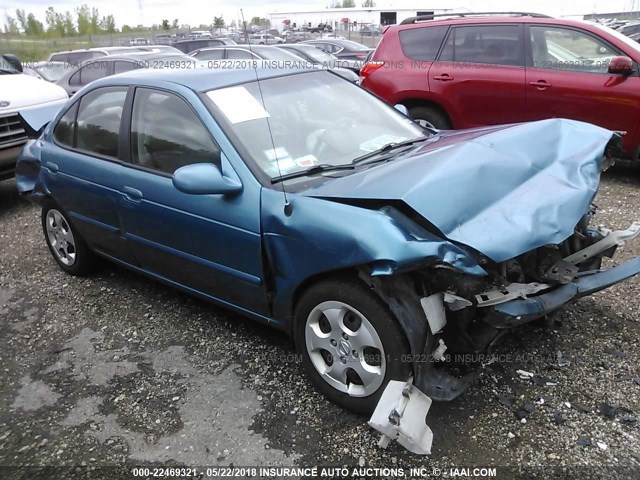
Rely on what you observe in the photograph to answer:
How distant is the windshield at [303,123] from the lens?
3.09m

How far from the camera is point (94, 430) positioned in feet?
9.36

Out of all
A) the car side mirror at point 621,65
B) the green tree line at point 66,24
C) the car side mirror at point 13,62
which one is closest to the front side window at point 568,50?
the car side mirror at point 621,65

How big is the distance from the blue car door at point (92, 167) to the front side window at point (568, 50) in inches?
185

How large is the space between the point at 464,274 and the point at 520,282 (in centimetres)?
46

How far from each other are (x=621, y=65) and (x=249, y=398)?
5.09m

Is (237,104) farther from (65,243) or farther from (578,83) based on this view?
(578,83)

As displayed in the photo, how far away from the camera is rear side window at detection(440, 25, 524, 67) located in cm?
643

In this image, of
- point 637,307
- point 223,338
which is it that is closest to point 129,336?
point 223,338

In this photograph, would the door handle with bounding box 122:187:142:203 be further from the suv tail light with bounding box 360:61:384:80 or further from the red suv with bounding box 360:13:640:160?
the suv tail light with bounding box 360:61:384:80

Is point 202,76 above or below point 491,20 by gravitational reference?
below

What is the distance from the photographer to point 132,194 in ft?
11.5

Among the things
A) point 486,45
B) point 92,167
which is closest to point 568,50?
point 486,45

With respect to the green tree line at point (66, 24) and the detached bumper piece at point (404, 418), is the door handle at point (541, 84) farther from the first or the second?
the green tree line at point (66, 24)

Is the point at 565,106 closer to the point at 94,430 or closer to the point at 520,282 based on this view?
the point at 520,282
